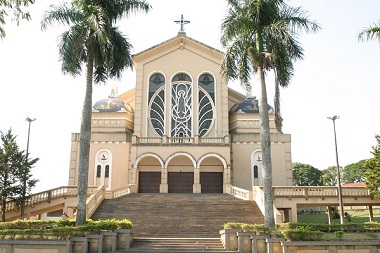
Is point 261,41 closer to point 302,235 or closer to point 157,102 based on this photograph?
point 302,235

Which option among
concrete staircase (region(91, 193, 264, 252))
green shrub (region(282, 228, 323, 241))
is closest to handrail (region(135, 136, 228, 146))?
concrete staircase (region(91, 193, 264, 252))

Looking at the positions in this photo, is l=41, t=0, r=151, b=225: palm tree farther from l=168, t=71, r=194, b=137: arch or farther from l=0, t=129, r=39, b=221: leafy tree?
l=168, t=71, r=194, b=137: arch

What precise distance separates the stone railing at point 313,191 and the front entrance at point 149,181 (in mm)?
10940

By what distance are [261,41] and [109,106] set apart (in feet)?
70.2

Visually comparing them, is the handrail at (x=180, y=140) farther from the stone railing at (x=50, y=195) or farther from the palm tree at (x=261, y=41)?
the palm tree at (x=261, y=41)

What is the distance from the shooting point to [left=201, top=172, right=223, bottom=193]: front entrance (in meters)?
34.9

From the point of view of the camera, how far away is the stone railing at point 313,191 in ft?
91.5

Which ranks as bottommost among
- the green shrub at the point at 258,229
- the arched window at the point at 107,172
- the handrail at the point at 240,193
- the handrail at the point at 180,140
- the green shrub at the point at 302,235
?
the green shrub at the point at 302,235

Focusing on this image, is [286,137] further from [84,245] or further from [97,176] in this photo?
[84,245]

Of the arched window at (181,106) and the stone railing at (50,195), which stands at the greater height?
the arched window at (181,106)

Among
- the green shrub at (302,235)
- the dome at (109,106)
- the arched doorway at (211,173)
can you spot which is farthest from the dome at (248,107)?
the green shrub at (302,235)

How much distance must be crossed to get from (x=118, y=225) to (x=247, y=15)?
1067cm

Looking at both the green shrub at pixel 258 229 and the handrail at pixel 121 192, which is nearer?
the green shrub at pixel 258 229

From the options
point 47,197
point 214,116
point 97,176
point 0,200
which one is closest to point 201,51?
point 214,116
